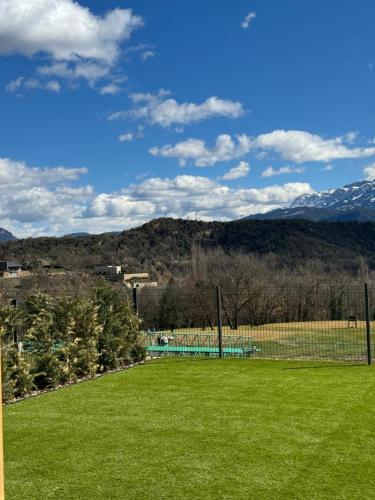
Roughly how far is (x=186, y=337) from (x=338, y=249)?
69.3 metres

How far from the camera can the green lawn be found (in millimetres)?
4766

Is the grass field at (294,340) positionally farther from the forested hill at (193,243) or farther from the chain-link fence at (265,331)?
the forested hill at (193,243)

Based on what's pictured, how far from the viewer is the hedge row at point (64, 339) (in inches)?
355

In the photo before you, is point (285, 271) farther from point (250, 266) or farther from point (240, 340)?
point (240, 340)

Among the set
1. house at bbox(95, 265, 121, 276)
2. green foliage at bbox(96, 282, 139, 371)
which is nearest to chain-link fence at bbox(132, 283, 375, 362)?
green foliage at bbox(96, 282, 139, 371)

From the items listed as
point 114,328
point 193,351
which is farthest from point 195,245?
point 114,328

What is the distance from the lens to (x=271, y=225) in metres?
86.0

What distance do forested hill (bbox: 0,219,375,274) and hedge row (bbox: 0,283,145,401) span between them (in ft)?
173

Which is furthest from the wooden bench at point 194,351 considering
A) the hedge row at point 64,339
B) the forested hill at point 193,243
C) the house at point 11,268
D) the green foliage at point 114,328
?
the forested hill at point 193,243

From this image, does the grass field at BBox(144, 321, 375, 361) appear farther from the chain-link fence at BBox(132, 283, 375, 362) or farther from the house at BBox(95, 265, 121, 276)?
the house at BBox(95, 265, 121, 276)

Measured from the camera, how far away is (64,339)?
10133mm

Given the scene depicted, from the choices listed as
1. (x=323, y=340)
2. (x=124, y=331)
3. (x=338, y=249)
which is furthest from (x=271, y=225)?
(x=124, y=331)

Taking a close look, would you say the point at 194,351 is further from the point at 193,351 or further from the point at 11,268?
the point at 11,268

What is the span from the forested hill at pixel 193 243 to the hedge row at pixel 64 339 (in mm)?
52629
